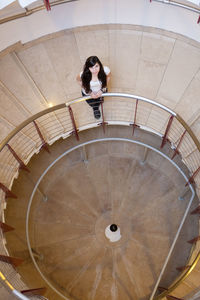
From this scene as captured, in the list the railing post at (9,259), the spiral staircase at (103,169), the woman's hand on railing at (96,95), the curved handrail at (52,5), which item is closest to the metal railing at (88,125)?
the spiral staircase at (103,169)

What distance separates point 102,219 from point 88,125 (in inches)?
114

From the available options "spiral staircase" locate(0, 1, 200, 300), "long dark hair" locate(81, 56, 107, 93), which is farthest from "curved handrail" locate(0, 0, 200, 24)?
"long dark hair" locate(81, 56, 107, 93)

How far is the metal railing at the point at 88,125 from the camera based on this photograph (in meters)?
5.92

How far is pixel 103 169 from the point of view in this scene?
8.05m

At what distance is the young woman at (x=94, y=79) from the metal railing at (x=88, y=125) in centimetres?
24

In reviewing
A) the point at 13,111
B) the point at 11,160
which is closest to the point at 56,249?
the point at 11,160

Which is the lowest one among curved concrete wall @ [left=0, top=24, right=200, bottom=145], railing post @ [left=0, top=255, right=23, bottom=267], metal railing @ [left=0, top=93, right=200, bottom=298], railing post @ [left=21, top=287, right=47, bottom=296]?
railing post @ [left=21, top=287, right=47, bottom=296]

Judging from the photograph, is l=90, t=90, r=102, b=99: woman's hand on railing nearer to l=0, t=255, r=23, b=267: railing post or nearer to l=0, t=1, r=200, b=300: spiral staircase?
l=0, t=1, r=200, b=300: spiral staircase

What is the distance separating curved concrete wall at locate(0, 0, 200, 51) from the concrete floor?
2.98 metres

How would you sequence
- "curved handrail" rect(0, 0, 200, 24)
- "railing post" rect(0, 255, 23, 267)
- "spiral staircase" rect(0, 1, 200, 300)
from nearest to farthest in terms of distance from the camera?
"railing post" rect(0, 255, 23, 267)
"curved handrail" rect(0, 0, 200, 24)
"spiral staircase" rect(0, 1, 200, 300)

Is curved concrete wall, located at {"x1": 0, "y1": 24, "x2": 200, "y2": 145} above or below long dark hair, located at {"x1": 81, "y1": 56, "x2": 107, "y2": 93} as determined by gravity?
above

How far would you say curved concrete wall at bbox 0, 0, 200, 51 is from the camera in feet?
20.5

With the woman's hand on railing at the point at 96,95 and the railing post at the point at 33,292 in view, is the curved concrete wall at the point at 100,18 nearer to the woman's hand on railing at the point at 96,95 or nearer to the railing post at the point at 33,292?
the woman's hand on railing at the point at 96,95

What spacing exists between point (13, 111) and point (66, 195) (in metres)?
2.96
